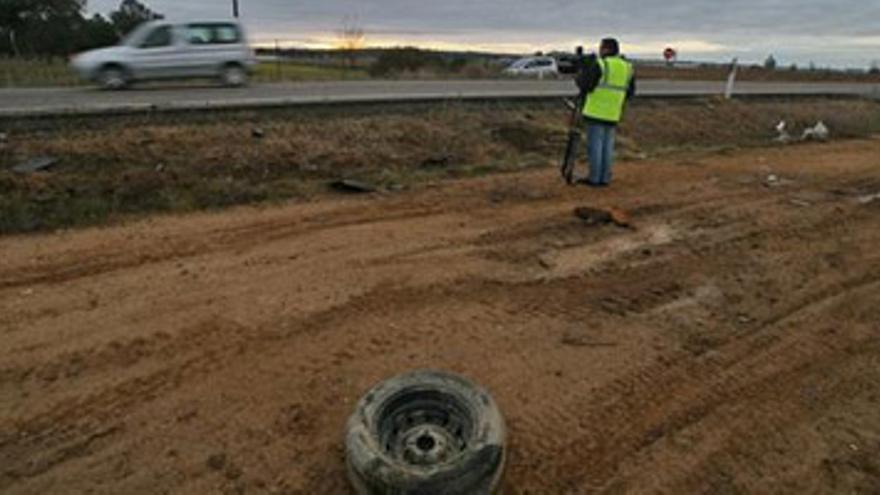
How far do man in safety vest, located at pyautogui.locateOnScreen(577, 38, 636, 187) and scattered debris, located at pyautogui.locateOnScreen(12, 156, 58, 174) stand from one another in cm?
670

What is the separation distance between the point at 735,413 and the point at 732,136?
1419 cm

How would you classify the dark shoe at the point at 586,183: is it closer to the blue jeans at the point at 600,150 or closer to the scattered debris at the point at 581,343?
the blue jeans at the point at 600,150

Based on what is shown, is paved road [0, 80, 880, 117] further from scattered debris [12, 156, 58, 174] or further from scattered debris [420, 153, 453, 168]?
scattered debris [420, 153, 453, 168]

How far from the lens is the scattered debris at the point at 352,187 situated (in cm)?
884

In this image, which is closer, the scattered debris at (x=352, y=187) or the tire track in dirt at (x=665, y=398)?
the tire track in dirt at (x=665, y=398)

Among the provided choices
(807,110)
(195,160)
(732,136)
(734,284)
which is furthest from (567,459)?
(807,110)

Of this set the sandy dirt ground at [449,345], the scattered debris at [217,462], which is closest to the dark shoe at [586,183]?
the sandy dirt ground at [449,345]

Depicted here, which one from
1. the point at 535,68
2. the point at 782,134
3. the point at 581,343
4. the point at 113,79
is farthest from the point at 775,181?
the point at 535,68

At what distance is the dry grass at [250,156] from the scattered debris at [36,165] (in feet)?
0.31

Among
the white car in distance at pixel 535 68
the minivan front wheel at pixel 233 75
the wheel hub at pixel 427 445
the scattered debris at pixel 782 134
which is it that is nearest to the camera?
the wheel hub at pixel 427 445

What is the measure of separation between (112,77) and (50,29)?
96.6ft

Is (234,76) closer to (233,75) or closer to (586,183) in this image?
(233,75)

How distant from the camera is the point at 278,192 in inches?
340

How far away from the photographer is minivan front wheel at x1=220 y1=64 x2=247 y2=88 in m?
17.7
